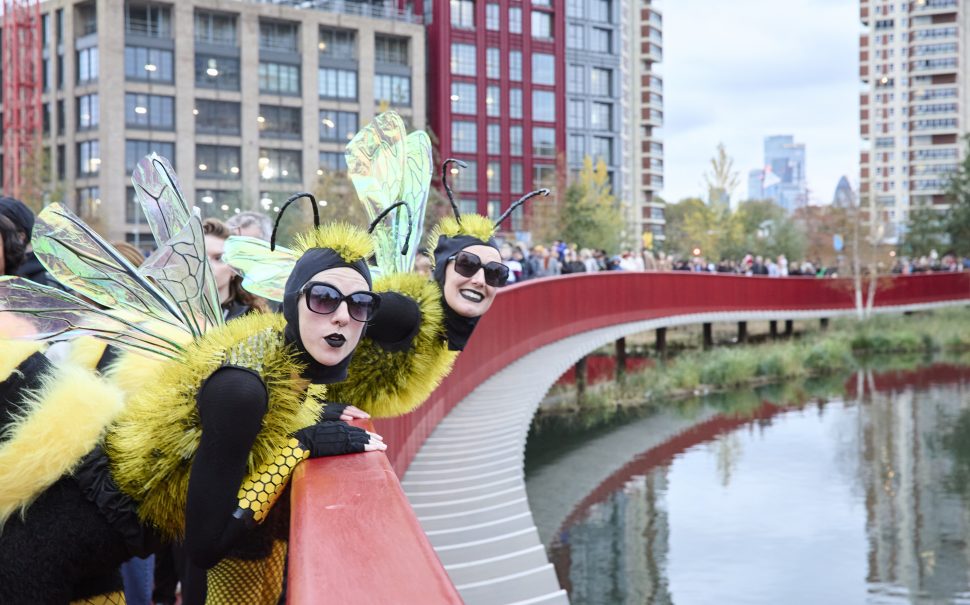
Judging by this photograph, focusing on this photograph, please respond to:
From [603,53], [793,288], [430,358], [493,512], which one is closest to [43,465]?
[430,358]

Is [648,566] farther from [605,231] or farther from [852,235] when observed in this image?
[605,231]

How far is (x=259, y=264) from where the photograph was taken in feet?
12.1

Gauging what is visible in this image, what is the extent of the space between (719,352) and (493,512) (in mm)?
23616

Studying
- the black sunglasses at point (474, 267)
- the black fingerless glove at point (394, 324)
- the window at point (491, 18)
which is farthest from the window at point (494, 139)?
the black fingerless glove at point (394, 324)

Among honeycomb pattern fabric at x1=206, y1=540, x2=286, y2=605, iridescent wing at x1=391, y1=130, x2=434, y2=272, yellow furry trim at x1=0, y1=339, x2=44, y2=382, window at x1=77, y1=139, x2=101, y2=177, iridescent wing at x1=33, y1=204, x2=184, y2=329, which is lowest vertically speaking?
honeycomb pattern fabric at x1=206, y1=540, x2=286, y2=605

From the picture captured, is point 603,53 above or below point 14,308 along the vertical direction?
above

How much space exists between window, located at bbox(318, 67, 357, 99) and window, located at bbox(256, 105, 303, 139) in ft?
7.85

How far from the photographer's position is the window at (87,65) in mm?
59969

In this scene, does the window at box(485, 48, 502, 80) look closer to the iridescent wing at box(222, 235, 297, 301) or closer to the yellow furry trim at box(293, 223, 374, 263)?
the iridescent wing at box(222, 235, 297, 301)

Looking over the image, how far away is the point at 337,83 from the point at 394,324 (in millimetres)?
65285

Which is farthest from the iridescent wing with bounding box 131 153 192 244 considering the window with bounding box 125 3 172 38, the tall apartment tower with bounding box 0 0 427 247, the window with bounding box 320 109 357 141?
the window with bounding box 320 109 357 141

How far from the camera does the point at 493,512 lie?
6277 mm

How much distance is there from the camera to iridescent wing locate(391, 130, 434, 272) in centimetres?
473

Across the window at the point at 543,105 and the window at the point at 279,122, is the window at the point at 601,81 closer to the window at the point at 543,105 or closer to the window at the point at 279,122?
the window at the point at 543,105
